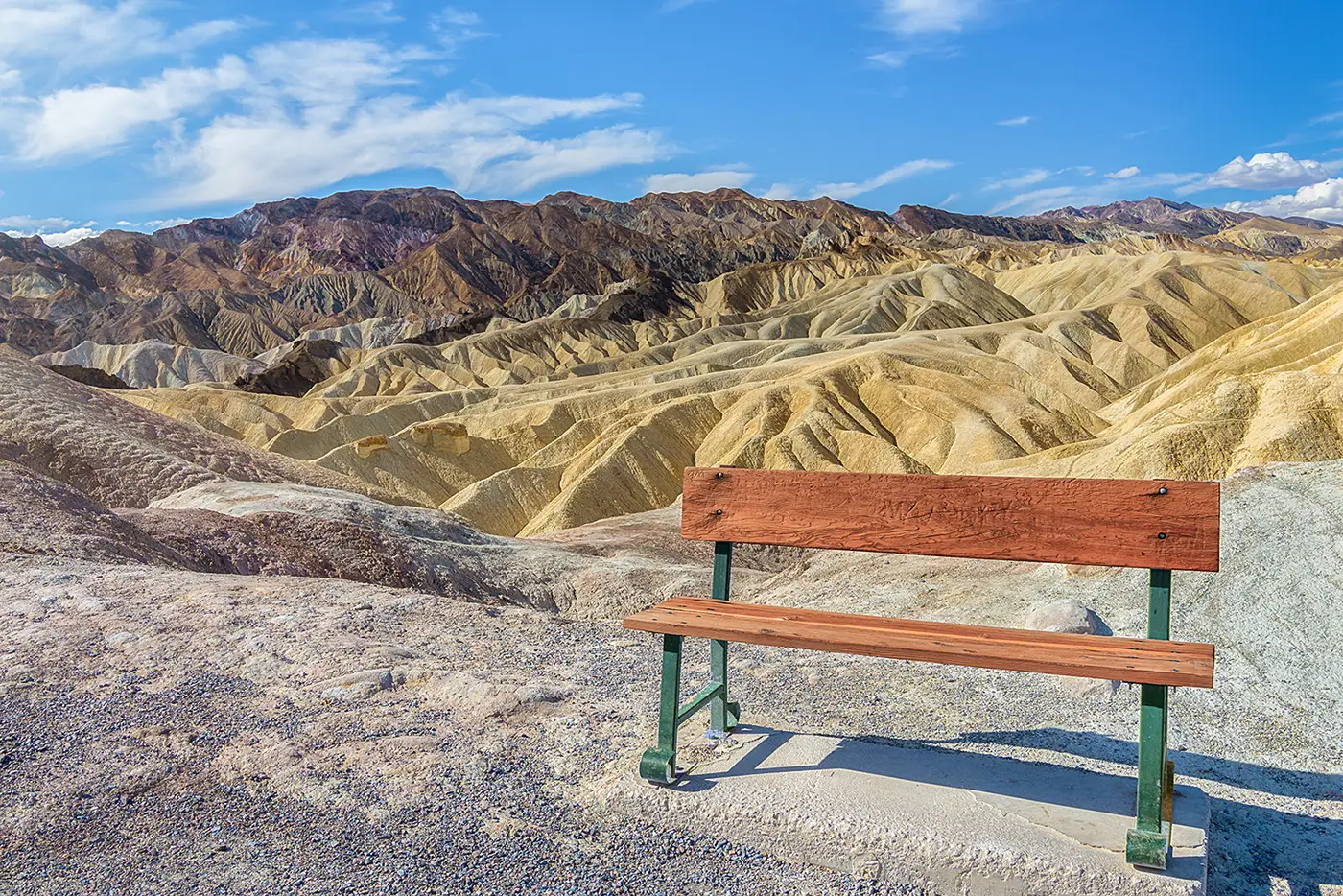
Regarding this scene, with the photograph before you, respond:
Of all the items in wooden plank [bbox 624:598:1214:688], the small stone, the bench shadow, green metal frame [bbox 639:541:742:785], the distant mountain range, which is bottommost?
the bench shadow

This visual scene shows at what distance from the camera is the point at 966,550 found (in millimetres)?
4703

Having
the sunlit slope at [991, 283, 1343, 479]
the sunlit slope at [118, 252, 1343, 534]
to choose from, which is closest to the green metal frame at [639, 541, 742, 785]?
the sunlit slope at [991, 283, 1343, 479]

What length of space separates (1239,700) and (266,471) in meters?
16.6

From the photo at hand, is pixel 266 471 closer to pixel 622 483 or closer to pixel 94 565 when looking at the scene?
pixel 94 565

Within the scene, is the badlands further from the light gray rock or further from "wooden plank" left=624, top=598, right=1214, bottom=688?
"wooden plank" left=624, top=598, right=1214, bottom=688

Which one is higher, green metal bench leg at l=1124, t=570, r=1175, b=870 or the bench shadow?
green metal bench leg at l=1124, t=570, r=1175, b=870

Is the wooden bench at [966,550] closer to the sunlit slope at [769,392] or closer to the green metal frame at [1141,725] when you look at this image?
the green metal frame at [1141,725]

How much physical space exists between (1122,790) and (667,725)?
1.94 meters

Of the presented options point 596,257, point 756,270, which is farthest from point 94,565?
point 596,257

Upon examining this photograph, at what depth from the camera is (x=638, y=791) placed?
4.41 m

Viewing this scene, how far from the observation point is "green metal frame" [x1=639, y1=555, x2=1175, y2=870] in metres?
3.73

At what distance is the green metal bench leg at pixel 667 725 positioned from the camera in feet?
14.6

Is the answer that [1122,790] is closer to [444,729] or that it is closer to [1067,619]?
[444,729]

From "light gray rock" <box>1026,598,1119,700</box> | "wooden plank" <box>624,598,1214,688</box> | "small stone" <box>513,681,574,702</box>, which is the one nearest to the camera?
"wooden plank" <box>624,598,1214,688</box>
